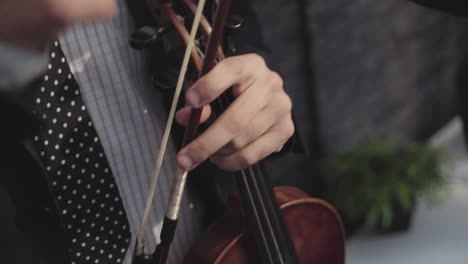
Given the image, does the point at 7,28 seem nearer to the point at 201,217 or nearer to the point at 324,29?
the point at 201,217

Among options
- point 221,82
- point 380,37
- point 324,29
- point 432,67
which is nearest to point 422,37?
point 432,67

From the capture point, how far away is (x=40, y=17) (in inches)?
17.6

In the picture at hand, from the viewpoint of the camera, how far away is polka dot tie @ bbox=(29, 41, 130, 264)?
0.72 m

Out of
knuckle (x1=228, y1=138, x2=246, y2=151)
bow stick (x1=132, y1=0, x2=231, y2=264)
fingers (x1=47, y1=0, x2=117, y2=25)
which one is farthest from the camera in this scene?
knuckle (x1=228, y1=138, x2=246, y2=151)

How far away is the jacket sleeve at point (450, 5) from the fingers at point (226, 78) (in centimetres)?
30

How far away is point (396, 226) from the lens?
1757mm

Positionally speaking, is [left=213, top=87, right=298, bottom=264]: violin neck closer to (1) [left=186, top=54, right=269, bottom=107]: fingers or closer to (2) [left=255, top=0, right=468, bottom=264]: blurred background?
(1) [left=186, top=54, right=269, bottom=107]: fingers

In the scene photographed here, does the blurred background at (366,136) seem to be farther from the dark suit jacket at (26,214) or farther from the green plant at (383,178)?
the dark suit jacket at (26,214)

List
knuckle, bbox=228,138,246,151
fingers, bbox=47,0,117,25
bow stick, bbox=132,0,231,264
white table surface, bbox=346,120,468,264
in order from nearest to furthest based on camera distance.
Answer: fingers, bbox=47,0,117,25 < bow stick, bbox=132,0,231,264 < knuckle, bbox=228,138,246,151 < white table surface, bbox=346,120,468,264

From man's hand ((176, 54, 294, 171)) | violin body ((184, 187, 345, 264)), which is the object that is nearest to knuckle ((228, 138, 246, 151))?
man's hand ((176, 54, 294, 171))

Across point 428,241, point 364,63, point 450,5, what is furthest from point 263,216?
point 364,63

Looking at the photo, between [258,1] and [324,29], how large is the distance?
26cm

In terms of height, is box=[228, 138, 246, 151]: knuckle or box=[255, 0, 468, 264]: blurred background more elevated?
box=[228, 138, 246, 151]: knuckle

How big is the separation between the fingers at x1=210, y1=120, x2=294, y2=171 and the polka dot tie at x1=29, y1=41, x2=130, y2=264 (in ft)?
0.46
